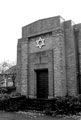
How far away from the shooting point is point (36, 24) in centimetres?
1442

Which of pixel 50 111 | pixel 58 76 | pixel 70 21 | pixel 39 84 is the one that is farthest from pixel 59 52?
pixel 50 111

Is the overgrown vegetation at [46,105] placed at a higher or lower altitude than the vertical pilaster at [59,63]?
lower

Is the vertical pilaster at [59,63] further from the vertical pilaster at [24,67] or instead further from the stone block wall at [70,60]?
the vertical pilaster at [24,67]

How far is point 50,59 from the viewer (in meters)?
13.2

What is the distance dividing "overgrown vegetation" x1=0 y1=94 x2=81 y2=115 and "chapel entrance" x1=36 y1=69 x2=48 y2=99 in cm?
114

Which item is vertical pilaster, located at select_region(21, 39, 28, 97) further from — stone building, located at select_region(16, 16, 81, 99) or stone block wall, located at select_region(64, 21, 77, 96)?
stone block wall, located at select_region(64, 21, 77, 96)

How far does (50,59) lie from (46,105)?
3.77m

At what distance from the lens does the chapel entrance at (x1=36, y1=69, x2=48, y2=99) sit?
13518mm

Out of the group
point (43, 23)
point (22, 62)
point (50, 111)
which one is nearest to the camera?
point (50, 111)

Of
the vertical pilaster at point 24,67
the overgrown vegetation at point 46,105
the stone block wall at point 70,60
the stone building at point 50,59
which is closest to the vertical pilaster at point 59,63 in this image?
the stone building at point 50,59

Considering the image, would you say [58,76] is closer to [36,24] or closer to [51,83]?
[51,83]

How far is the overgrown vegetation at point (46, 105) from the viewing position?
10.0 m

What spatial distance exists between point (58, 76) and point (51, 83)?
970 mm

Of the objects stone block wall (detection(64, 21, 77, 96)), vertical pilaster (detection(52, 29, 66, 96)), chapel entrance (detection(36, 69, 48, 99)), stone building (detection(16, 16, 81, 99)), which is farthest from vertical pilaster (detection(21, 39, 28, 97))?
stone block wall (detection(64, 21, 77, 96))
